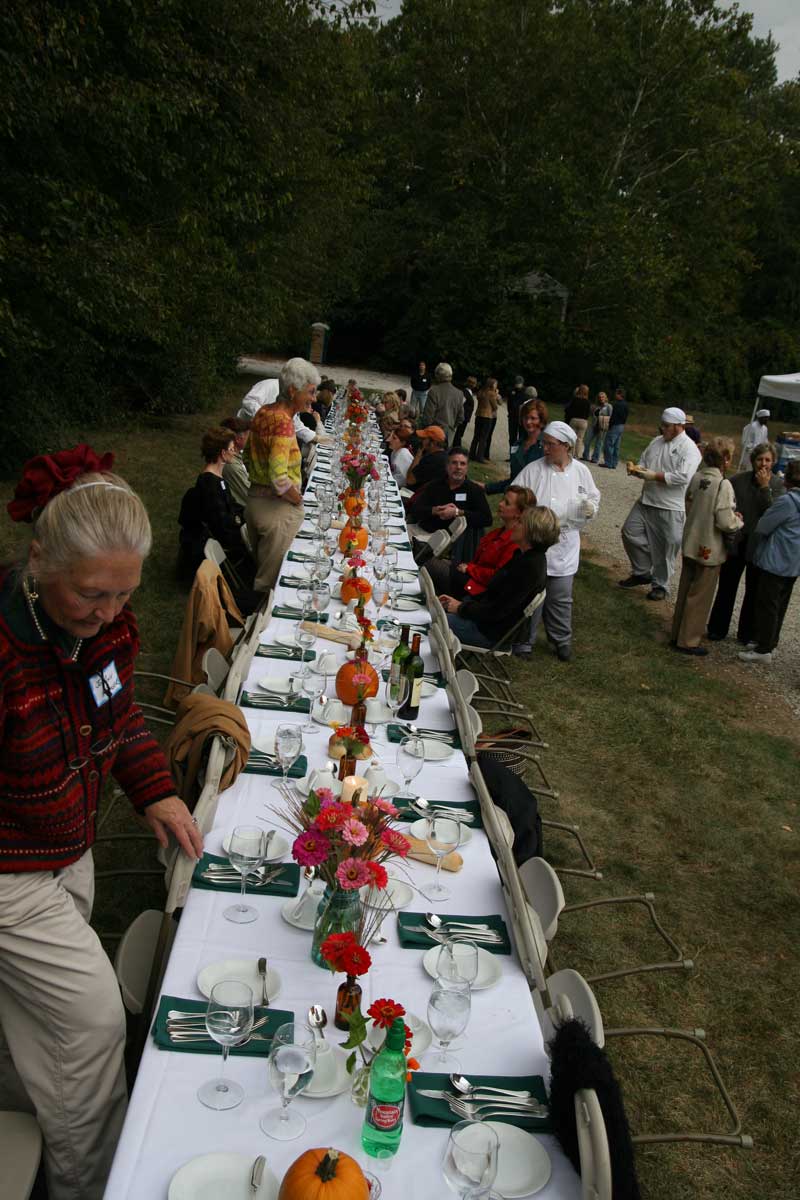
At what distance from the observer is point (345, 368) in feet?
118

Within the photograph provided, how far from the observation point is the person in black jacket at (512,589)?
5.66m

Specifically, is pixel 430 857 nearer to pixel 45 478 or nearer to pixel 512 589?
pixel 45 478

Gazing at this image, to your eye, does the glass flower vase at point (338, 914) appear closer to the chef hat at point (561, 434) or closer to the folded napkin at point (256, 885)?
the folded napkin at point (256, 885)

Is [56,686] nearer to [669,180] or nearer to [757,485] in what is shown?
[757,485]

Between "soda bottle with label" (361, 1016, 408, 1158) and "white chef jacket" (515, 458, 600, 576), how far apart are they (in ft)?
17.8

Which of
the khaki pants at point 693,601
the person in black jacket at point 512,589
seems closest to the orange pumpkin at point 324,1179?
the person in black jacket at point 512,589

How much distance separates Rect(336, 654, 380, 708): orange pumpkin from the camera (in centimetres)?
360

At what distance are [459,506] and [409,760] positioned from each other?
5206 mm

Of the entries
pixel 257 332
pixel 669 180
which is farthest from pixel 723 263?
pixel 257 332

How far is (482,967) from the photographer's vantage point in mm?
2293

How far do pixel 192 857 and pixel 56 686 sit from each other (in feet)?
2.31

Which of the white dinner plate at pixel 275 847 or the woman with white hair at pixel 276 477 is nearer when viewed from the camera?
the white dinner plate at pixel 275 847

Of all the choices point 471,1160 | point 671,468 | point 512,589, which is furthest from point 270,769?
point 671,468

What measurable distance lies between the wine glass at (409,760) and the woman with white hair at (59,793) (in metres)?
1.20
